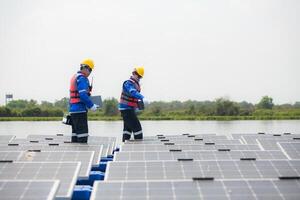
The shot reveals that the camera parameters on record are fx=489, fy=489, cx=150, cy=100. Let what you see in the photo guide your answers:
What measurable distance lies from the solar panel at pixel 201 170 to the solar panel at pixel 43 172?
0.49 metres

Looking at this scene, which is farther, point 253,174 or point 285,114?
point 285,114

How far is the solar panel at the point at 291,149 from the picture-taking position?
9695mm

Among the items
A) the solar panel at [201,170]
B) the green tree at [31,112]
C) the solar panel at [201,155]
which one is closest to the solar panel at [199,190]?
the solar panel at [201,170]

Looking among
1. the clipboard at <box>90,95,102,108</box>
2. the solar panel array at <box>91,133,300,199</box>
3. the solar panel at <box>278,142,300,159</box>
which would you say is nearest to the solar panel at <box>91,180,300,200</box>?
the solar panel array at <box>91,133,300,199</box>

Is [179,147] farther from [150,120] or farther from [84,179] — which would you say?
[150,120]

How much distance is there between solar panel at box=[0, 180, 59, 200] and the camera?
16.9ft

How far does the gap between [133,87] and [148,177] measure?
6.52m

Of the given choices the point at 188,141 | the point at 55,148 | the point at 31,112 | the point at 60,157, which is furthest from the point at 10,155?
the point at 31,112

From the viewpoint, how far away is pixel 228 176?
22.1ft

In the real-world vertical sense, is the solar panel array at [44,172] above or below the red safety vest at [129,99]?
below

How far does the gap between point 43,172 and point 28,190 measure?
141cm

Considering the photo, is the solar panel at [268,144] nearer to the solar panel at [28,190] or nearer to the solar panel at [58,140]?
the solar panel at [58,140]

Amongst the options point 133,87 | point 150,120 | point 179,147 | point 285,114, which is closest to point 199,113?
point 150,120

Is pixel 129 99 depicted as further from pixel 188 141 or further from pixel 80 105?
pixel 188 141
